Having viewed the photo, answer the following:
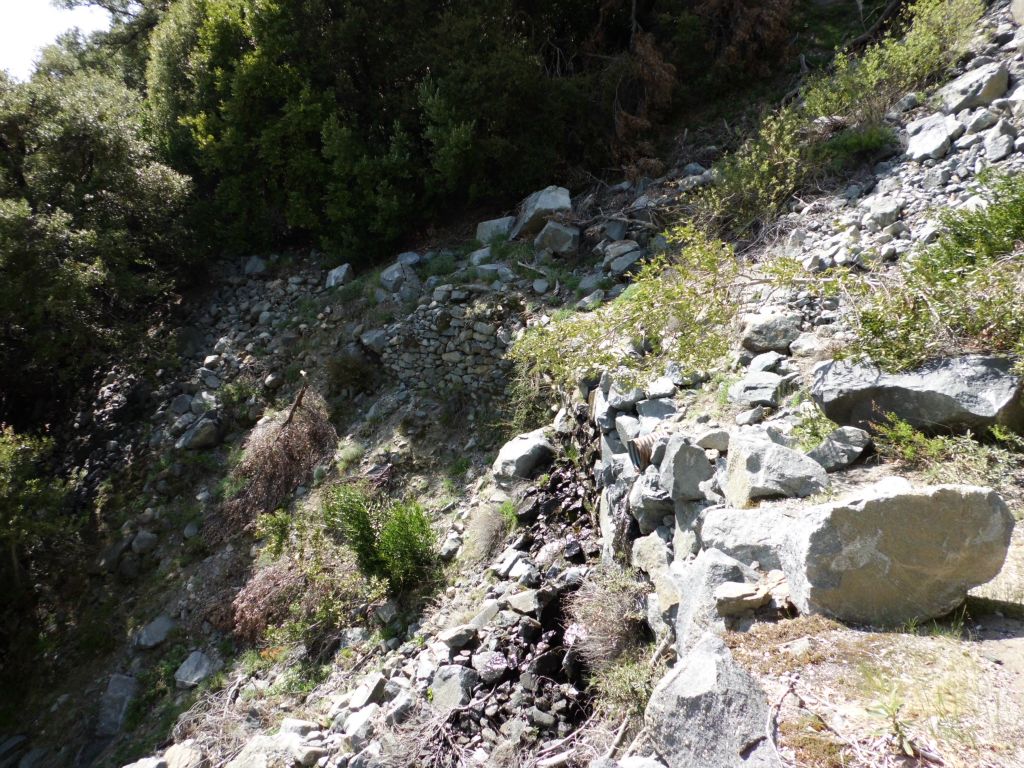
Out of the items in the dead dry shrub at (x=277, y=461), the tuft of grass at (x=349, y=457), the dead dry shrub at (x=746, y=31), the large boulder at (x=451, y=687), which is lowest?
the large boulder at (x=451, y=687)

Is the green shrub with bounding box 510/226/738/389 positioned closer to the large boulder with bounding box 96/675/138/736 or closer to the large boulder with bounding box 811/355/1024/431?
the large boulder with bounding box 811/355/1024/431

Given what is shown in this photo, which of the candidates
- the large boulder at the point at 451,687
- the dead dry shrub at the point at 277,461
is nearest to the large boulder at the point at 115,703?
the dead dry shrub at the point at 277,461

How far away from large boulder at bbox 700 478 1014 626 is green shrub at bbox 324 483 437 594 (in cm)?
338

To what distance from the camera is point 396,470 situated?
627cm

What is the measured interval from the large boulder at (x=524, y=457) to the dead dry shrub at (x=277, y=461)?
7.46 ft

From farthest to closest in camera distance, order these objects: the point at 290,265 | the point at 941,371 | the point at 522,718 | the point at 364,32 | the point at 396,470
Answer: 1. the point at 290,265
2. the point at 364,32
3. the point at 396,470
4. the point at 522,718
5. the point at 941,371

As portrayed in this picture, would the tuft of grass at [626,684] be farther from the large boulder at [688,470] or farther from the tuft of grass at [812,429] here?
the tuft of grass at [812,429]

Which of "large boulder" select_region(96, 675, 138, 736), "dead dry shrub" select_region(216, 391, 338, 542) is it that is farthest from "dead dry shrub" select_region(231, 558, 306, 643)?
"large boulder" select_region(96, 675, 138, 736)

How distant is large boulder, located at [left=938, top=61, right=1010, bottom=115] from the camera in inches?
192

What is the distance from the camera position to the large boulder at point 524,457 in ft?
17.2

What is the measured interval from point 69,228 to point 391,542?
18.8 ft

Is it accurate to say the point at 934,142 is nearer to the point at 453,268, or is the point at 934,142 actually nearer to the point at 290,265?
the point at 453,268

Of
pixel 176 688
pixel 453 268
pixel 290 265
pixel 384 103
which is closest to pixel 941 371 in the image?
pixel 453 268

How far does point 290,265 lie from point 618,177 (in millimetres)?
4418
